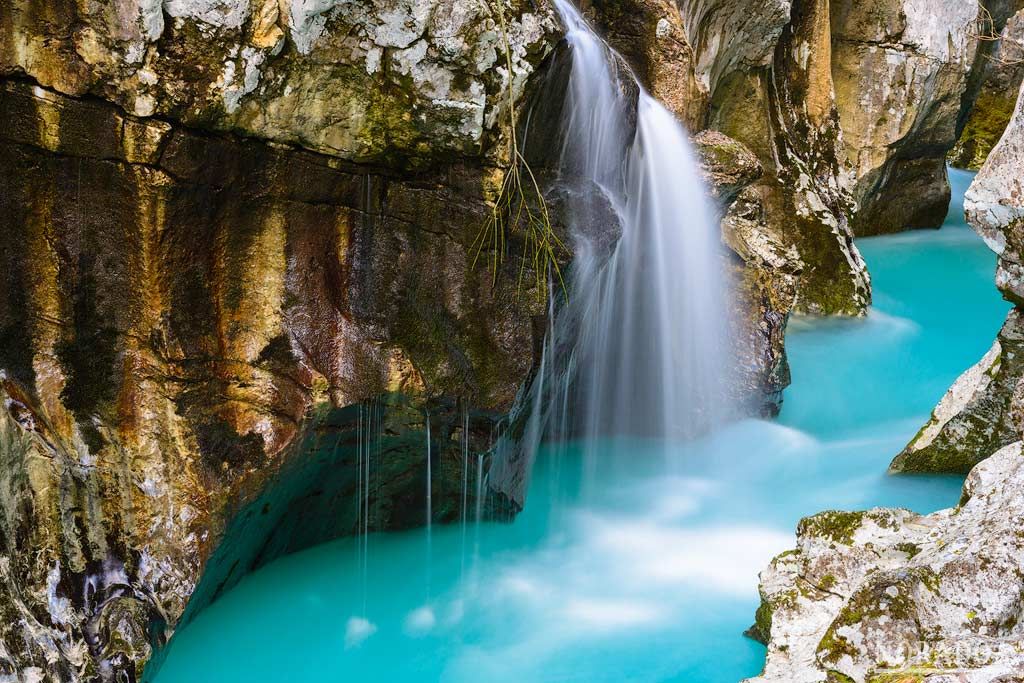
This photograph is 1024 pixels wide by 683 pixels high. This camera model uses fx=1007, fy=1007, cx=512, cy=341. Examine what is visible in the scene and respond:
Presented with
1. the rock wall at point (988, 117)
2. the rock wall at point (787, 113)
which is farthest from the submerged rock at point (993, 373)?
the rock wall at point (988, 117)

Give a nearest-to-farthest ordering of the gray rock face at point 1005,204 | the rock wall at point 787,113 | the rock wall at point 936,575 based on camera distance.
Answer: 1. the rock wall at point 936,575
2. the gray rock face at point 1005,204
3. the rock wall at point 787,113

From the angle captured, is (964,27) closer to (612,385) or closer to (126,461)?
(612,385)

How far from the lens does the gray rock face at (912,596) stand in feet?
9.89

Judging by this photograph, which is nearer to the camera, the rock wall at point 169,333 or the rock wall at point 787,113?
the rock wall at point 169,333

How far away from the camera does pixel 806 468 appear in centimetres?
652

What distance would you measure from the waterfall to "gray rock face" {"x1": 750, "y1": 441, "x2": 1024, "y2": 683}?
1.64m

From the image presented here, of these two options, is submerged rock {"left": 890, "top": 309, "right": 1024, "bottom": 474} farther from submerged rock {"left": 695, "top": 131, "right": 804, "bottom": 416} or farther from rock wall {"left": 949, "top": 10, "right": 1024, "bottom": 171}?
rock wall {"left": 949, "top": 10, "right": 1024, "bottom": 171}

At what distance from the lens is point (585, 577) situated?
5.20 m

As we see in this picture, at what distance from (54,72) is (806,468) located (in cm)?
490

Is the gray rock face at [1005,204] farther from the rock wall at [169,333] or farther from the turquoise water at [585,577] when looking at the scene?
the rock wall at [169,333]

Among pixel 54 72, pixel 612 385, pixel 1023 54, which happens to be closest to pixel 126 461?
pixel 54 72

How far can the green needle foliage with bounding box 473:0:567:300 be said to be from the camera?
14.9 feet

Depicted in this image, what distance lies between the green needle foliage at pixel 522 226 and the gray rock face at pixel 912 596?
173 centimetres

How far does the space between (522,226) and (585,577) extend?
185cm
